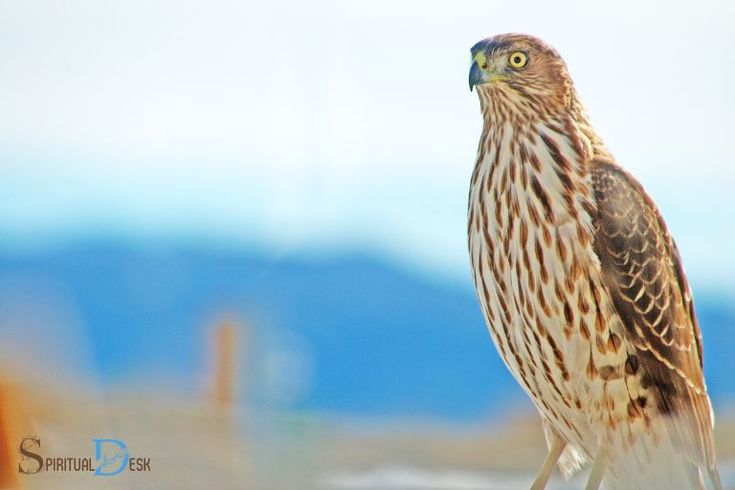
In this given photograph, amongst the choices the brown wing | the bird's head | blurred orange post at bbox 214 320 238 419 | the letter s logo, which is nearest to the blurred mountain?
blurred orange post at bbox 214 320 238 419

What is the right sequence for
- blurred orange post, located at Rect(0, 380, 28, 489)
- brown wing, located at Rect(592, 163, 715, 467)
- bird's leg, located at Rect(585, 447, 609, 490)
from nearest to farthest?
brown wing, located at Rect(592, 163, 715, 467), bird's leg, located at Rect(585, 447, 609, 490), blurred orange post, located at Rect(0, 380, 28, 489)

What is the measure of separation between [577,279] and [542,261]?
0.09 metres

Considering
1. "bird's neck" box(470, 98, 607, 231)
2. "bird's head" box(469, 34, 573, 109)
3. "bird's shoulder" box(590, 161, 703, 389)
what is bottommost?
"bird's shoulder" box(590, 161, 703, 389)

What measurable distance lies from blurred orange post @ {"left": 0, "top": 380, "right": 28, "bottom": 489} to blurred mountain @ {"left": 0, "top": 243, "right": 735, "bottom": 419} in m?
0.17

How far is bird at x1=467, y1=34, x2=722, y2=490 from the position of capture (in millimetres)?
3039

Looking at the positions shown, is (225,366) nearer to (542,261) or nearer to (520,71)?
(542,261)

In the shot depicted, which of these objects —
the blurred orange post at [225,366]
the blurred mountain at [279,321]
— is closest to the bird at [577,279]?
the blurred mountain at [279,321]

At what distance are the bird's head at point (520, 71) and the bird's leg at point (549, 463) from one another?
824mm

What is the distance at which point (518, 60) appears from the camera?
122 inches

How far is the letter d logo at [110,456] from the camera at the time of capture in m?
3.24

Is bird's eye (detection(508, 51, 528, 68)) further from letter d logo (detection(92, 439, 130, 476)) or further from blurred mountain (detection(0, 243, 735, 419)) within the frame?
letter d logo (detection(92, 439, 130, 476))

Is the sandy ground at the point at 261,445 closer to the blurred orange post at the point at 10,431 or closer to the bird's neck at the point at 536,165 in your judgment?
the blurred orange post at the point at 10,431

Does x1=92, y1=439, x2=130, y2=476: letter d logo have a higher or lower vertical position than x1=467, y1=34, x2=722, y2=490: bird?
lower

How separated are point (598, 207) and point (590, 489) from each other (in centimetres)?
68
